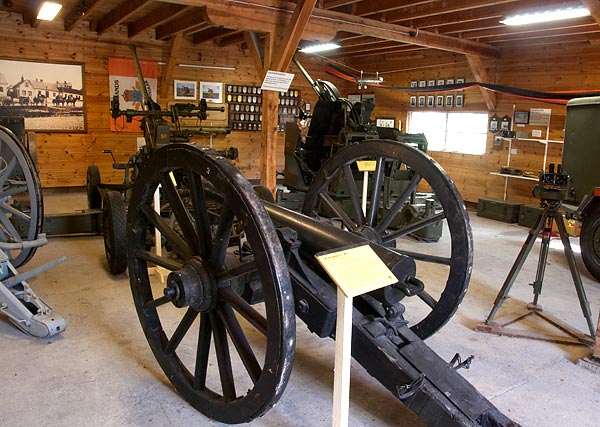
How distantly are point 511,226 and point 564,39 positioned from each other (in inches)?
112

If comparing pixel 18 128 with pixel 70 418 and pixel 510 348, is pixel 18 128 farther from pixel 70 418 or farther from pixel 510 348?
pixel 510 348

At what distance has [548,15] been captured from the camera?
5.66 meters

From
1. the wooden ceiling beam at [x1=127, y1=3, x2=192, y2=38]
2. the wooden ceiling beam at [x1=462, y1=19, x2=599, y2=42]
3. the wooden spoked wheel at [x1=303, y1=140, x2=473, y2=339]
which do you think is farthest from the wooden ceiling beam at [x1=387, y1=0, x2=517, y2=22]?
the wooden spoked wheel at [x1=303, y1=140, x2=473, y2=339]

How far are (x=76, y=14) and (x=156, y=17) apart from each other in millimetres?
1183

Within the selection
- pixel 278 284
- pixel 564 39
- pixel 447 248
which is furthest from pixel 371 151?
pixel 564 39

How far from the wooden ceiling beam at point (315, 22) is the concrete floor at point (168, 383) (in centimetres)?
295

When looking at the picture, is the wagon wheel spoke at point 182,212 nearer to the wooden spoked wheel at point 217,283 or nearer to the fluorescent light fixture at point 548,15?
the wooden spoked wheel at point 217,283

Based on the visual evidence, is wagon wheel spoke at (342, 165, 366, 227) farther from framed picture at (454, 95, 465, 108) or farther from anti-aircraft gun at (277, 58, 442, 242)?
framed picture at (454, 95, 465, 108)

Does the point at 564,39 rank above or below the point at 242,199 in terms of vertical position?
above

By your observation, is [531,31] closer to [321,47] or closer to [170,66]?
Answer: [321,47]

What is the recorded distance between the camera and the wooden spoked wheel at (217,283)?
170 centimetres

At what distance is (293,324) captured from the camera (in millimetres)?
1696

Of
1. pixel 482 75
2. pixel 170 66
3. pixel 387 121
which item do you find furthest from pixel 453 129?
pixel 170 66

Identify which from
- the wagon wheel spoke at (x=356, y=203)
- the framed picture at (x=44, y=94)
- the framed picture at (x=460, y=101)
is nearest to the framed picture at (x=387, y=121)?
the framed picture at (x=460, y=101)
